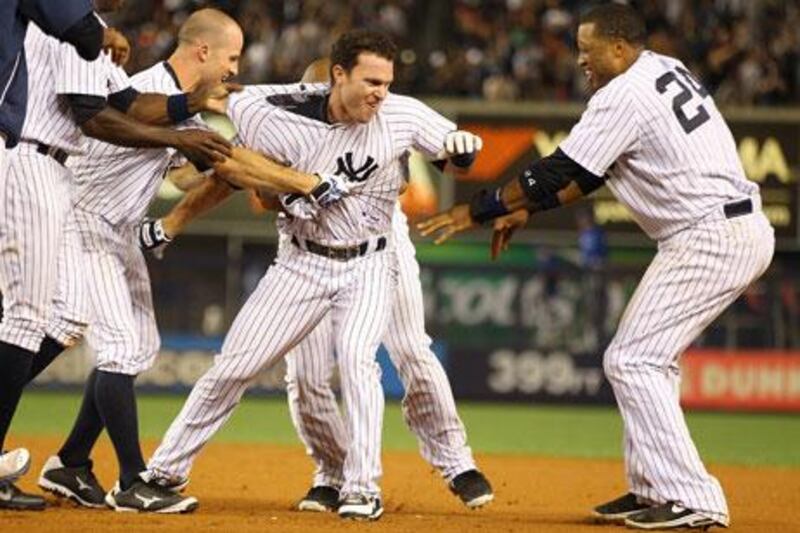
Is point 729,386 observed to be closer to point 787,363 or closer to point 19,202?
point 787,363

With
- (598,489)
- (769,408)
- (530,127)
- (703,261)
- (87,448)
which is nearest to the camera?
(703,261)

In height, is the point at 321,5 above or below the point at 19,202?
above

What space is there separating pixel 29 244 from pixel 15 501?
48.9 inches

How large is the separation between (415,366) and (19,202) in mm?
2157

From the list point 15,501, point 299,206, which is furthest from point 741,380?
point 15,501

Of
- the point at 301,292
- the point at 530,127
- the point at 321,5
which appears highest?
the point at 321,5

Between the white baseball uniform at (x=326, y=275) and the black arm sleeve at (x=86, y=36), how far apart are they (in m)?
1.11

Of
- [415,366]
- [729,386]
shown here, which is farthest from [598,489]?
[729,386]

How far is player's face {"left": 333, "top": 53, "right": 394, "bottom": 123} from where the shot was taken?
7160 millimetres

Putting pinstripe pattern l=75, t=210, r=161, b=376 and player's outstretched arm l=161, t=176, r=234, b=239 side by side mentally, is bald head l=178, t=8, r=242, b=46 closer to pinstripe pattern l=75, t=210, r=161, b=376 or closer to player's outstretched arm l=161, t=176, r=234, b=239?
player's outstretched arm l=161, t=176, r=234, b=239

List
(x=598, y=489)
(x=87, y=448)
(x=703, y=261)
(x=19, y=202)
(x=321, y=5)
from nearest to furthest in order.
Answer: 1. (x=19, y=202)
2. (x=703, y=261)
3. (x=87, y=448)
4. (x=598, y=489)
5. (x=321, y=5)

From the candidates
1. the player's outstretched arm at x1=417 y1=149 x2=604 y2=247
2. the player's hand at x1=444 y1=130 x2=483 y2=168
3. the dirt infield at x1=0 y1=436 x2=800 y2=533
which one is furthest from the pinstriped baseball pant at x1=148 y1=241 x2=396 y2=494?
the player's hand at x1=444 y1=130 x2=483 y2=168

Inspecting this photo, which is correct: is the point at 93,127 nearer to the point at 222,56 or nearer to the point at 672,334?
the point at 222,56

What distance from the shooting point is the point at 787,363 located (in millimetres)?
16203
